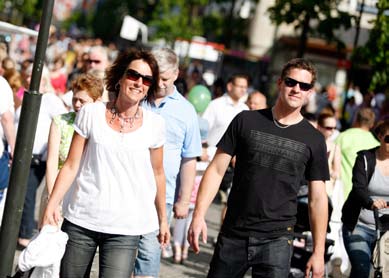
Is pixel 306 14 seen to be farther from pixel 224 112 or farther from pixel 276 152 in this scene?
pixel 276 152

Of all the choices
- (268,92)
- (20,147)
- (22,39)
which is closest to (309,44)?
(268,92)

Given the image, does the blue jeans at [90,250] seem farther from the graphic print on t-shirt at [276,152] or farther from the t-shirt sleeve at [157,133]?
the graphic print on t-shirt at [276,152]

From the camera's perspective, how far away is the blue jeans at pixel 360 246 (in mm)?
8328

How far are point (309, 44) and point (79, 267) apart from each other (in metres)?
41.7

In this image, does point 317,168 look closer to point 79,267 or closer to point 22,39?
point 79,267

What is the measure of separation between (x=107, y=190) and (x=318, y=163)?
4.31 ft

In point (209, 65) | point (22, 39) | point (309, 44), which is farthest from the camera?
point (309, 44)

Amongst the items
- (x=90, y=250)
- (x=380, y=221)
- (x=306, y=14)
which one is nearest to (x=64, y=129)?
(x=90, y=250)

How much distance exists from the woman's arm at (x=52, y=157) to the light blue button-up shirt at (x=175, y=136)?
73cm

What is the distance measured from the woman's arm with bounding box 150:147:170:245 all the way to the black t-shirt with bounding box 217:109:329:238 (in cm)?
37

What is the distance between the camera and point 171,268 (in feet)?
33.8

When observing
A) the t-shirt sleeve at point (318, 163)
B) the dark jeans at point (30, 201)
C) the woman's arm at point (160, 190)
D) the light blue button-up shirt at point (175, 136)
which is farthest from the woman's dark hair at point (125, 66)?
the dark jeans at point (30, 201)

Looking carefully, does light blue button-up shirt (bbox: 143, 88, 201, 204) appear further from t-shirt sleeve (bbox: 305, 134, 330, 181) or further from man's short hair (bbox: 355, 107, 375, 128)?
man's short hair (bbox: 355, 107, 375, 128)

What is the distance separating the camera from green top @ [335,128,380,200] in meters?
10.8
